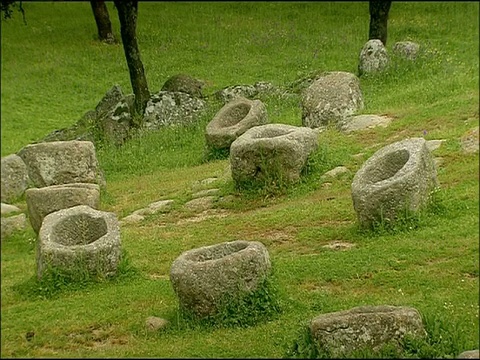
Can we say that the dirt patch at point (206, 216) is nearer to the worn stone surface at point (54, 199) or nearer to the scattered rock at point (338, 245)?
the worn stone surface at point (54, 199)

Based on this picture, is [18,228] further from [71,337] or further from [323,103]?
[323,103]

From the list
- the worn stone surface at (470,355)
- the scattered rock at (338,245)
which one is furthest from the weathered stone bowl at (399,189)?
the worn stone surface at (470,355)

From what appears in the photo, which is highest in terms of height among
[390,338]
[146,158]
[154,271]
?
[390,338]

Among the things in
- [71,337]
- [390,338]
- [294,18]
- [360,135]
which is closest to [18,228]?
[71,337]

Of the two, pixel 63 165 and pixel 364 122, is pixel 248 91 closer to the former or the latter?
pixel 364 122

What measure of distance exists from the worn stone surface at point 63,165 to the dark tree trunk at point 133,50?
5.09 metres

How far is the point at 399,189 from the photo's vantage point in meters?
10.1

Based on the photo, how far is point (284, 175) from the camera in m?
12.8

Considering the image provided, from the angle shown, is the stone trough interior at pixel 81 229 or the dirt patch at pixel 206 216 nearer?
the stone trough interior at pixel 81 229

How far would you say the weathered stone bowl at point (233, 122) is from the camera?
52.0 ft

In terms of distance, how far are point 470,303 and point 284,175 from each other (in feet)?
17.5

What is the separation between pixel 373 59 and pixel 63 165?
8688 millimetres

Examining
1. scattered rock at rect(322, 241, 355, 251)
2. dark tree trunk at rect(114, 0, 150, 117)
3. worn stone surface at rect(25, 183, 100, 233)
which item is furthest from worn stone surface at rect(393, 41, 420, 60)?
scattered rock at rect(322, 241, 355, 251)

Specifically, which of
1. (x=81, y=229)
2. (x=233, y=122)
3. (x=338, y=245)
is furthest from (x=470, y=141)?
(x=233, y=122)
